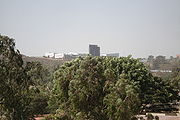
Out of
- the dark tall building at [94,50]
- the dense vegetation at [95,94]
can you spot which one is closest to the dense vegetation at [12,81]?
the dense vegetation at [95,94]

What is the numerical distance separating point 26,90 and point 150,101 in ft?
40.7

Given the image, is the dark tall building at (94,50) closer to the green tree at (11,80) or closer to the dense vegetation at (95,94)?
the green tree at (11,80)

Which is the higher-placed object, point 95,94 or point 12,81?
point 12,81

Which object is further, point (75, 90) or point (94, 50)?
point (94, 50)

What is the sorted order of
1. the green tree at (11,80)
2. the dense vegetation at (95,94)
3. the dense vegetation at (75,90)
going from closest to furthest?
1. the dense vegetation at (95,94)
2. the dense vegetation at (75,90)
3. the green tree at (11,80)

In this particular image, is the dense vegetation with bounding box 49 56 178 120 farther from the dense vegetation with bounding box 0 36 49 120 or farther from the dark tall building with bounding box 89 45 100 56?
the dark tall building with bounding box 89 45 100 56

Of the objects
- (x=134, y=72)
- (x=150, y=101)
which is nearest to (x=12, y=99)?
(x=134, y=72)

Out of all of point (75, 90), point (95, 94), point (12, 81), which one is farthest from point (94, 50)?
point (75, 90)

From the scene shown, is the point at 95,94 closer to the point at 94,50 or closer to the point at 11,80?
the point at 11,80

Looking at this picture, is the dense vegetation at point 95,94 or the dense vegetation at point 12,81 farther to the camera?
the dense vegetation at point 12,81

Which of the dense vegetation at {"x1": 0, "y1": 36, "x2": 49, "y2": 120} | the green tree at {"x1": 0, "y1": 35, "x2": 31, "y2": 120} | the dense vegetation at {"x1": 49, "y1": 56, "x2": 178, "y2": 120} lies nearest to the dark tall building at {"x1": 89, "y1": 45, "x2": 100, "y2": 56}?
the dense vegetation at {"x1": 0, "y1": 36, "x2": 49, "y2": 120}

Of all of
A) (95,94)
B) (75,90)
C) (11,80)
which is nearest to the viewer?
(75,90)

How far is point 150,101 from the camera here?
71.3ft

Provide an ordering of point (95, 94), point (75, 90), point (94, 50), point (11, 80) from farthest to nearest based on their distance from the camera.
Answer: point (94, 50) < point (11, 80) < point (95, 94) < point (75, 90)
